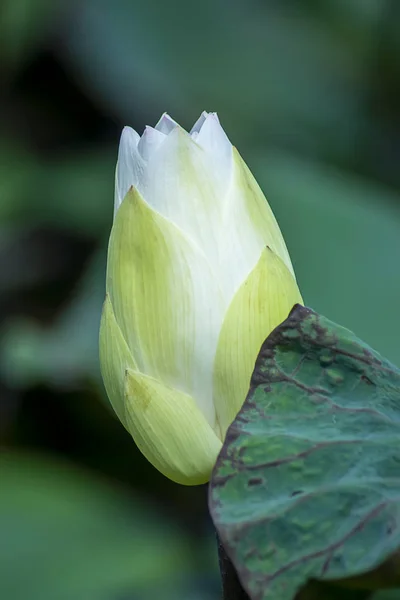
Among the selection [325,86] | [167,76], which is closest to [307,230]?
[167,76]

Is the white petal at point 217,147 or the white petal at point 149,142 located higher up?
the white petal at point 217,147

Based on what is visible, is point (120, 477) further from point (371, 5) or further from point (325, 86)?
point (371, 5)

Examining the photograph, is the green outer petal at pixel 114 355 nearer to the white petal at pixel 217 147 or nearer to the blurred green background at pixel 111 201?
the white petal at pixel 217 147

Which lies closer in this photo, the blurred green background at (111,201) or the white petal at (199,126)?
the white petal at (199,126)

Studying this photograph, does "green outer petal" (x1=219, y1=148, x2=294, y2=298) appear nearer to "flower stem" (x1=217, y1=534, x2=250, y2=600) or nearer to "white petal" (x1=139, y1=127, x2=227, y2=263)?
"white petal" (x1=139, y1=127, x2=227, y2=263)

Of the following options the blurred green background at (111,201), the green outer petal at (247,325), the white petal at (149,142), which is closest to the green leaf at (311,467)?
the green outer petal at (247,325)

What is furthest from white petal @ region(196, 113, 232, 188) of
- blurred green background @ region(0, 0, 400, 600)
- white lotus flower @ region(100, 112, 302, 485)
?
blurred green background @ region(0, 0, 400, 600)

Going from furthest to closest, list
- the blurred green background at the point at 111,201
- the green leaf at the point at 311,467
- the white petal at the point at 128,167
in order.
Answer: the blurred green background at the point at 111,201 < the white petal at the point at 128,167 < the green leaf at the point at 311,467
